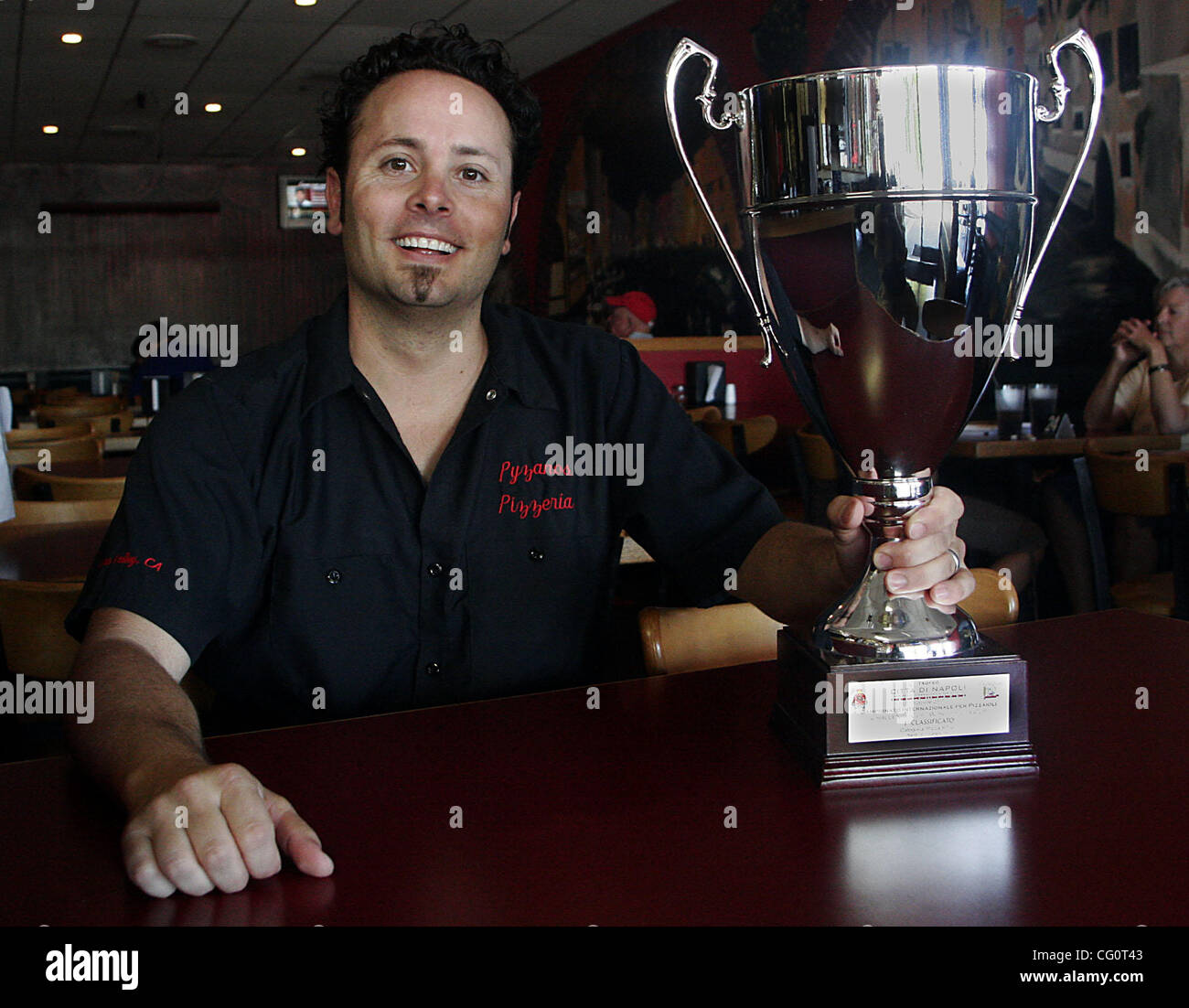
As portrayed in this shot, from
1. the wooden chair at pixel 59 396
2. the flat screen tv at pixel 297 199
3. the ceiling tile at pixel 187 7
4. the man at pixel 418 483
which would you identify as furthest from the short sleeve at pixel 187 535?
the flat screen tv at pixel 297 199

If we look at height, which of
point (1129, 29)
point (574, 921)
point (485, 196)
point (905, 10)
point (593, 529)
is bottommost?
point (574, 921)

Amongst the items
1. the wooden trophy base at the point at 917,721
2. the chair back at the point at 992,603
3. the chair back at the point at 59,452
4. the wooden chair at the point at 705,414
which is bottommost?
the wooden trophy base at the point at 917,721

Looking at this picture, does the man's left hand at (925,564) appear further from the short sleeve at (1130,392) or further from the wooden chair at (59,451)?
the short sleeve at (1130,392)

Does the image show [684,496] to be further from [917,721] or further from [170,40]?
[170,40]

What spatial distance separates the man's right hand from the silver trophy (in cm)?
38

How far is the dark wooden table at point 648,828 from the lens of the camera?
0.67m

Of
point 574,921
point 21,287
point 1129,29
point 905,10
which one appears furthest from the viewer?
point 21,287

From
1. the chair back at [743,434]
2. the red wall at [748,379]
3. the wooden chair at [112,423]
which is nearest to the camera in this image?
the chair back at [743,434]

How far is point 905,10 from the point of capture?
5211mm

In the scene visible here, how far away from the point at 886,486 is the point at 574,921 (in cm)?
42

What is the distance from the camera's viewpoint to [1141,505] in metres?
3.18

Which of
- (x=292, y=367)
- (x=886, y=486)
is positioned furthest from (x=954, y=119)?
(x=292, y=367)

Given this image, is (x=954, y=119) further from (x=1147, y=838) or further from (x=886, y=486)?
(x=1147, y=838)

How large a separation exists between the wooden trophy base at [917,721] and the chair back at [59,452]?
3622 millimetres
